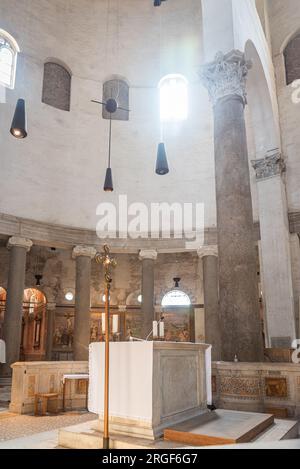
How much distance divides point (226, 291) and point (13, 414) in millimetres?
4824

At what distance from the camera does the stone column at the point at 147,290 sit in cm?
1472

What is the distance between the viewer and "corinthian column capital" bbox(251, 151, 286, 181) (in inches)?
547

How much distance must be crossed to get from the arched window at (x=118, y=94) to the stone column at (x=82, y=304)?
5.52 metres

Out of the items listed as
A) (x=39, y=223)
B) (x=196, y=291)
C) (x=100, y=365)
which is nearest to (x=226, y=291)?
(x=100, y=365)

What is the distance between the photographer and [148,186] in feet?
52.6

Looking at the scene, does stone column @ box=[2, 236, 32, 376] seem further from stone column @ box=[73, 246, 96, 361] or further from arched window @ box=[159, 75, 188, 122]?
arched window @ box=[159, 75, 188, 122]

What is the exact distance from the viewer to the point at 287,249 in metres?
13.5

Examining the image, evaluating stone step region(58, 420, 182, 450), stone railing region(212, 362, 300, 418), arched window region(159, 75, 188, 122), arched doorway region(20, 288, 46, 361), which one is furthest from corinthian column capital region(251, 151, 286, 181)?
stone step region(58, 420, 182, 450)

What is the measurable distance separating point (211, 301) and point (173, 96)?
27.8 feet

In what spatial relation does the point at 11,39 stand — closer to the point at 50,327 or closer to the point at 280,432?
the point at 50,327

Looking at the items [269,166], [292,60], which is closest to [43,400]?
[269,166]

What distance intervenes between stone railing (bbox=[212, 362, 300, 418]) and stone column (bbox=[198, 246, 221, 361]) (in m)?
6.26
